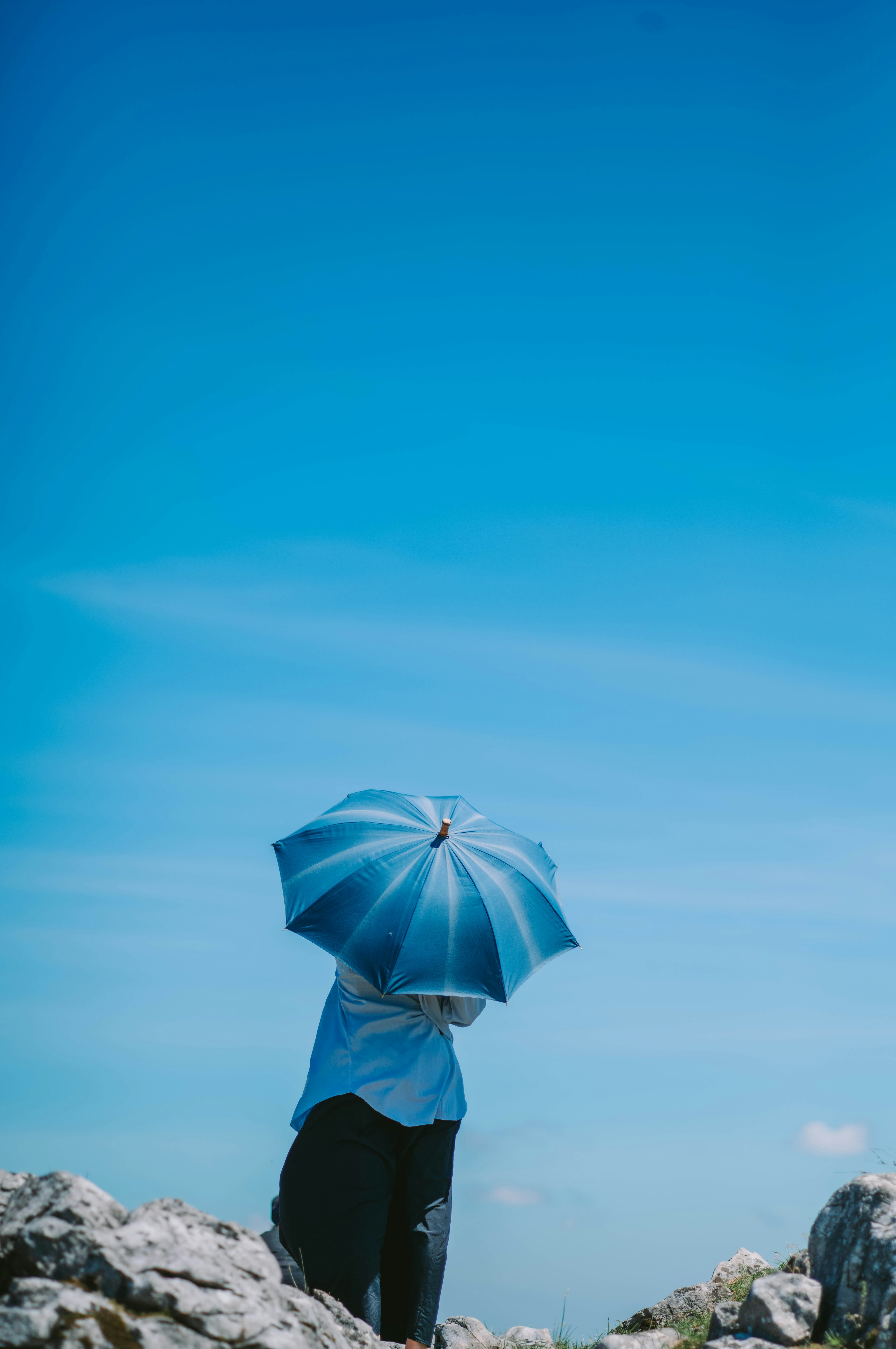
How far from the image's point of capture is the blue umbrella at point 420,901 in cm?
676

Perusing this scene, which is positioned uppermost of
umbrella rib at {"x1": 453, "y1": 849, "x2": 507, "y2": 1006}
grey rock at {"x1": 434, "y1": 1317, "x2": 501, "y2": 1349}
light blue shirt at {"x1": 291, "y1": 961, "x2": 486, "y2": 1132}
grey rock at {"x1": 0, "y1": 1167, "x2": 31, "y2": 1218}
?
umbrella rib at {"x1": 453, "y1": 849, "x2": 507, "y2": 1006}

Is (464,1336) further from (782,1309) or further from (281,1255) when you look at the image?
(782,1309)

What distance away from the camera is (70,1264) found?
4.14 metres

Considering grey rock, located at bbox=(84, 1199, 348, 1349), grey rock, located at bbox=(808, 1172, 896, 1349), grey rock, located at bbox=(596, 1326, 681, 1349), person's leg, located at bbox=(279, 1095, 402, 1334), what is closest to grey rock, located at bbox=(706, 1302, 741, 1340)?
grey rock, located at bbox=(808, 1172, 896, 1349)

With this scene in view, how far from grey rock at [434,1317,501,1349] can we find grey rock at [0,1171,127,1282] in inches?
222

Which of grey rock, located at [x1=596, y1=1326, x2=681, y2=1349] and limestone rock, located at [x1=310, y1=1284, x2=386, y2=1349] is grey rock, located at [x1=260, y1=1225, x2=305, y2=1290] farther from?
grey rock, located at [x1=596, y1=1326, x2=681, y2=1349]

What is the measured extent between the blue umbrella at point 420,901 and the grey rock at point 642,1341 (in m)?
2.28

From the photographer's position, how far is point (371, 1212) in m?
6.88

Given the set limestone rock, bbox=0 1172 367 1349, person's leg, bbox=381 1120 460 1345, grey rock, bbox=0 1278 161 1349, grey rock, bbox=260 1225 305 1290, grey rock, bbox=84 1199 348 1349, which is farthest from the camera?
person's leg, bbox=381 1120 460 1345

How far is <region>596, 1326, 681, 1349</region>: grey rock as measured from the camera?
6773 millimetres

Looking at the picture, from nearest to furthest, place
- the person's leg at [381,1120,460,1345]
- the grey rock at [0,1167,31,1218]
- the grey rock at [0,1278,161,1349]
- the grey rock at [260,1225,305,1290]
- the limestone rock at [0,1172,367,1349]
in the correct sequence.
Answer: the grey rock at [0,1278,161,1349]
the limestone rock at [0,1172,367,1349]
the grey rock at [0,1167,31,1218]
the grey rock at [260,1225,305,1290]
the person's leg at [381,1120,460,1345]

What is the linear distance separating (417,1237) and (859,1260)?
9.21ft

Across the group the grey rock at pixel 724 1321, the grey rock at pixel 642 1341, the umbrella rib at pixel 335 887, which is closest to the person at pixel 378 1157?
the umbrella rib at pixel 335 887

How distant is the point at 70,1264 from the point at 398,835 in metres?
3.57
